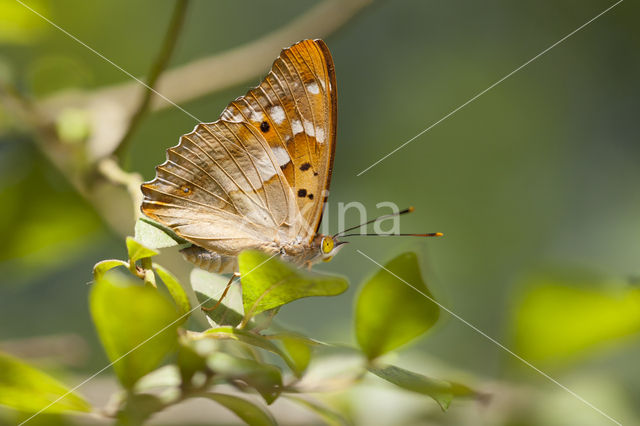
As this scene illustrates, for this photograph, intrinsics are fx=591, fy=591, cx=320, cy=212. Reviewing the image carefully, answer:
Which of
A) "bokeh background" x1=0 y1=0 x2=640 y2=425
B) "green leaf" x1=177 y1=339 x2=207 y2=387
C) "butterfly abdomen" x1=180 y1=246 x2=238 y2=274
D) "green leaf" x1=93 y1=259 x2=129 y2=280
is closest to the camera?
"green leaf" x1=177 y1=339 x2=207 y2=387

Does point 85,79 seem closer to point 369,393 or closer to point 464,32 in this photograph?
point 369,393

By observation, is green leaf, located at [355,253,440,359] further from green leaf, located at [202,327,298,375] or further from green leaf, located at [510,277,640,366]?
green leaf, located at [510,277,640,366]

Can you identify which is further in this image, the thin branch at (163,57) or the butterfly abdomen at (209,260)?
the butterfly abdomen at (209,260)

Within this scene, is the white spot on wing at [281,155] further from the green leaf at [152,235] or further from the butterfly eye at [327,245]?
the green leaf at [152,235]

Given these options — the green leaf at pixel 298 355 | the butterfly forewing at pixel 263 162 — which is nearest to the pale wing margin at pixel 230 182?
the butterfly forewing at pixel 263 162

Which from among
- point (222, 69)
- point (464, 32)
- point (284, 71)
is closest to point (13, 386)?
point (284, 71)

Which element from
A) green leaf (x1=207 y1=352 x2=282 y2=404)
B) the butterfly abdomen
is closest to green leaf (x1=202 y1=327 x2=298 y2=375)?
green leaf (x1=207 y1=352 x2=282 y2=404)

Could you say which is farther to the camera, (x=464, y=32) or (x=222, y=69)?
(x=464, y=32)
